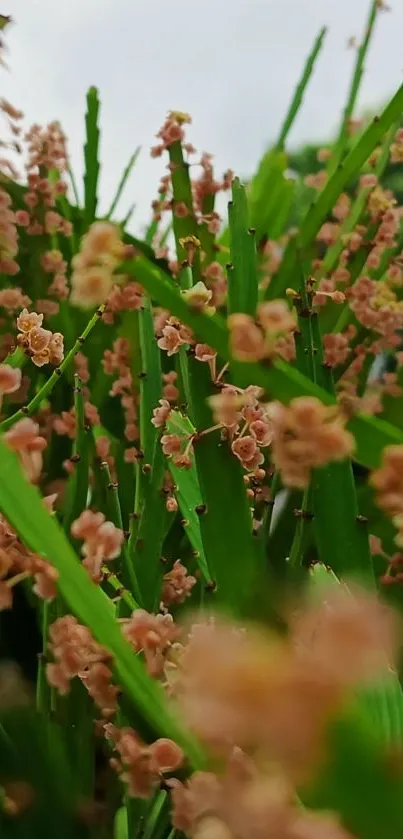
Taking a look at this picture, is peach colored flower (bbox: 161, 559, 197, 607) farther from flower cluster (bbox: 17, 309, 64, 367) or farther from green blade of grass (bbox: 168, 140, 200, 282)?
green blade of grass (bbox: 168, 140, 200, 282)

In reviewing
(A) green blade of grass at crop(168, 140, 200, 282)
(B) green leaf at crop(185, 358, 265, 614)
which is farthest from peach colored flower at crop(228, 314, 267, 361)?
(A) green blade of grass at crop(168, 140, 200, 282)

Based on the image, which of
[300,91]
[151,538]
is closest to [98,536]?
[151,538]

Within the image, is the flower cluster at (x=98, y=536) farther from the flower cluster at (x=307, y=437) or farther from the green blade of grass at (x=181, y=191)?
the green blade of grass at (x=181, y=191)

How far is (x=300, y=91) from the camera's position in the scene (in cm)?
61

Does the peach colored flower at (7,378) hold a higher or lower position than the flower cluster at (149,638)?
higher

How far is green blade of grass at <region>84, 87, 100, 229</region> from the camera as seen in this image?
0.51m

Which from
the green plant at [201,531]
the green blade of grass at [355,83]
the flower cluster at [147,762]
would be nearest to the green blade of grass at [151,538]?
the green plant at [201,531]

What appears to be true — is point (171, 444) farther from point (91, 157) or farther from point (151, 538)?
point (91, 157)

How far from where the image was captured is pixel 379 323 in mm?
504

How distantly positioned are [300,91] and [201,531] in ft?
1.49

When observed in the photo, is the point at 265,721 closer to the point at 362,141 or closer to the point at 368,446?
the point at 368,446

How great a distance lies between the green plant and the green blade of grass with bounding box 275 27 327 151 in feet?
0.26

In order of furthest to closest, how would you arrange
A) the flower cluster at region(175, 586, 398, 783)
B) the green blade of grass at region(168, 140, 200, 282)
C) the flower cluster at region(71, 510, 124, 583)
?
1. the green blade of grass at region(168, 140, 200, 282)
2. the flower cluster at region(71, 510, 124, 583)
3. the flower cluster at region(175, 586, 398, 783)

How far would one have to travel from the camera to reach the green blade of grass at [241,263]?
0.26m
